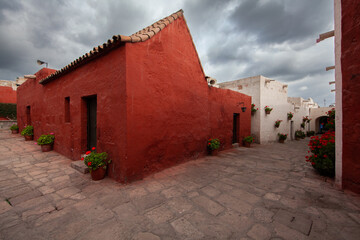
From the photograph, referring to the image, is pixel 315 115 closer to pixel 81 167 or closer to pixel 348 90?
pixel 348 90

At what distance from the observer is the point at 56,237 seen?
1.76m

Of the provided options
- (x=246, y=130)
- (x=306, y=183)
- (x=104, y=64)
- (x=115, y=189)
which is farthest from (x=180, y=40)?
(x=246, y=130)

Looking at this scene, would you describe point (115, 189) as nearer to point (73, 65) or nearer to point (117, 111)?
point (117, 111)

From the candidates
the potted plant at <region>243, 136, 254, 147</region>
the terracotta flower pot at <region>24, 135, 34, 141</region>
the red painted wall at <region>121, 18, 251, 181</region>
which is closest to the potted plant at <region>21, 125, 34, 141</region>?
the terracotta flower pot at <region>24, 135, 34, 141</region>

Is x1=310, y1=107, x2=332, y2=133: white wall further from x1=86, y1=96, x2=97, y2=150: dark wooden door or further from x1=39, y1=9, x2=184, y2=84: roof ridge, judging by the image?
x1=86, y1=96, x2=97, y2=150: dark wooden door

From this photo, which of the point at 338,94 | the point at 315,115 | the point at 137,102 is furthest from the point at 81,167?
the point at 315,115

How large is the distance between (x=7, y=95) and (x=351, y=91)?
79.1 ft

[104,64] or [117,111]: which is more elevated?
[104,64]

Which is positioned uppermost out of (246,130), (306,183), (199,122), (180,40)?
(180,40)

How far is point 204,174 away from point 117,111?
282 cm

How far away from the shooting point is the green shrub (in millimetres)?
13079

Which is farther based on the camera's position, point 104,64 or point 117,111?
point 104,64

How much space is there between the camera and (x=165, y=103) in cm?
415

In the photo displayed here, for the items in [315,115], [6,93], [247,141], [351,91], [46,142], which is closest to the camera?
[351,91]
